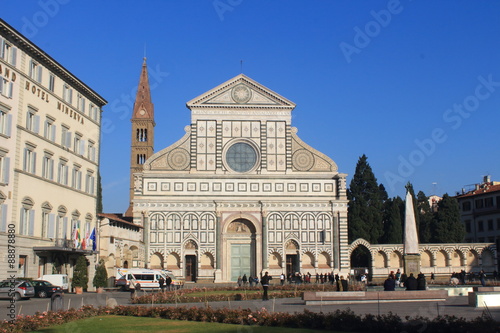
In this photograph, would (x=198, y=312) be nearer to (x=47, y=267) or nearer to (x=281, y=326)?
(x=281, y=326)

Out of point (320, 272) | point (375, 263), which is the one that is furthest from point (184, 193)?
point (375, 263)

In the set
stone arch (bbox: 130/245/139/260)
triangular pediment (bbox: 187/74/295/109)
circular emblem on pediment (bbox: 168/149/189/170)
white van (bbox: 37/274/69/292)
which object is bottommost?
white van (bbox: 37/274/69/292)

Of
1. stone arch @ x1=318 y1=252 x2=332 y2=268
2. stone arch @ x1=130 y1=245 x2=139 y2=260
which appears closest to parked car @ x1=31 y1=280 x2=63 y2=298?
stone arch @ x1=130 y1=245 x2=139 y2=260

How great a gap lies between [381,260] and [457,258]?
23.9 ft

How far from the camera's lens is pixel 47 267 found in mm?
36188

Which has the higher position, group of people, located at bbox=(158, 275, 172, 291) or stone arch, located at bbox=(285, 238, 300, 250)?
stone arch, located at bbox=(285, 238, 300, 250)

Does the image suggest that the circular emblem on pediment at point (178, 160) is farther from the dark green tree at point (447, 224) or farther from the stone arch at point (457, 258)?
the dark green tree at point (447, 224)

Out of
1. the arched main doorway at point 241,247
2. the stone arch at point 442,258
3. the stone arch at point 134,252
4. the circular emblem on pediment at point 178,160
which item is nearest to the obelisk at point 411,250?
the arched main doorway at point 241,247

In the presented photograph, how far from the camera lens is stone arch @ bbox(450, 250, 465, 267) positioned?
57.5 metres

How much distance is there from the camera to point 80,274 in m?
38.6

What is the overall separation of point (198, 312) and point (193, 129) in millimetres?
38832

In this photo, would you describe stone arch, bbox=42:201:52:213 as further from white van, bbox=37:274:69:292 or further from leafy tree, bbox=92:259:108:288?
leafy tree, bbox=92:259:108:288

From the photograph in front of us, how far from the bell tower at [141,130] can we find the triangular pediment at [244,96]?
26.2 meters

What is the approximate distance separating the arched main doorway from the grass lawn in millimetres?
36971
